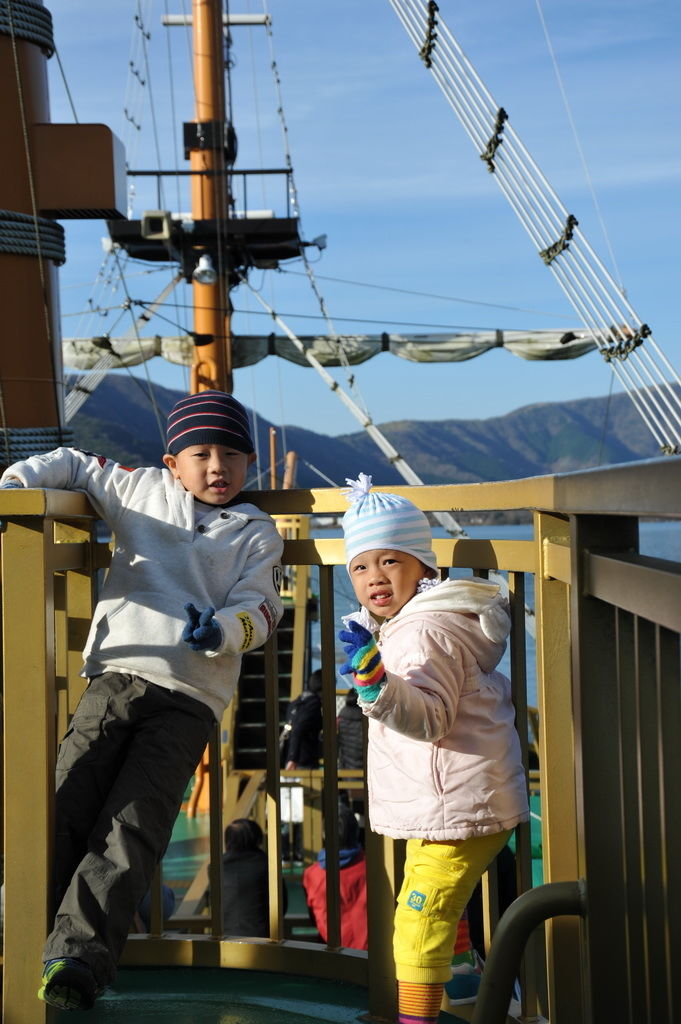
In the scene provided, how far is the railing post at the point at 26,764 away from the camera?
7.16 ft

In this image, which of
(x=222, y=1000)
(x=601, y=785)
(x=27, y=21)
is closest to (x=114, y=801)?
(x=222, y=1000)

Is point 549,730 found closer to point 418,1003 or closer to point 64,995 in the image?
point 418,1003

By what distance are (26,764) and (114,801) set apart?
8.2 inches

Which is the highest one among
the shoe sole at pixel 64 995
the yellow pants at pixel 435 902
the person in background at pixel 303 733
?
the yellow pants at pixel 435 902

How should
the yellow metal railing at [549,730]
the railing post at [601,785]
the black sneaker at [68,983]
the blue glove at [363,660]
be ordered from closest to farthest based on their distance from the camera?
the yellow metal railing at [549,730] < the railing post at [601,785] < the blue glove at [363,660] < the black sneaker at [68,983]

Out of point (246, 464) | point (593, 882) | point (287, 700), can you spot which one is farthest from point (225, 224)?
point (593, 882)

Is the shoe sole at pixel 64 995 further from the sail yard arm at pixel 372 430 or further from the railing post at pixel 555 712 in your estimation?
the sail yard arm at pixel 372 430

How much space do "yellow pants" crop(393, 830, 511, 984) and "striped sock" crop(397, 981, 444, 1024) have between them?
14 mm

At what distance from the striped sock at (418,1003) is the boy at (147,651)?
0.56 metres

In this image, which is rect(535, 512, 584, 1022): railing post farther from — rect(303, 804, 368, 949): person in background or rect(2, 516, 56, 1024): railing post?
rect(303, 804, 368, 949): person in background

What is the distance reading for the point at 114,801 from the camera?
2318 millimetres

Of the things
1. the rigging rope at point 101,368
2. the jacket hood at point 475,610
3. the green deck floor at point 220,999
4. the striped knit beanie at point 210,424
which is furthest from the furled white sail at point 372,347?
the jacket hood at point 475,610

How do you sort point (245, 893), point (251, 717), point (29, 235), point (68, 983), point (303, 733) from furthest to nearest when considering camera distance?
1. point (251, 717)
2. point (303, 733)
3. point (245, 893)
4. point (29, 235)
5. point (68, 983)

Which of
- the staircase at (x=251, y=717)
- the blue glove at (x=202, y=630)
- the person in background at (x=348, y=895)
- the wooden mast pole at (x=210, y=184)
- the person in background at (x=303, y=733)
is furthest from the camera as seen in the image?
the wooden mast pole at (x=210, y=184)
